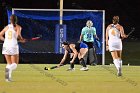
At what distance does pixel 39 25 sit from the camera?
81.4ft

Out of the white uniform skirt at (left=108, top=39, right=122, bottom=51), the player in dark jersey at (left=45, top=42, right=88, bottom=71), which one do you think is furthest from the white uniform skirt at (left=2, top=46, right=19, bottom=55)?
the player in dark jersey at (left=45, top=42, right=88, bottom=71)

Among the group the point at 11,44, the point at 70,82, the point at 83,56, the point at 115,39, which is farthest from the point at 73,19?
the point at 11,44

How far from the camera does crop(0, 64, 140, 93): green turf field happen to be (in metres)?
13.9

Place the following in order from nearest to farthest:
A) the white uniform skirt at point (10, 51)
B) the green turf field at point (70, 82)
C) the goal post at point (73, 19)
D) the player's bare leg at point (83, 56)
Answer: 1. the green turf field at point (70, 82)
2. the white uniform skirt at point (10, 51)
3. the player's bare leg at point (83, 56)
4. the goal post at point (73, 19)

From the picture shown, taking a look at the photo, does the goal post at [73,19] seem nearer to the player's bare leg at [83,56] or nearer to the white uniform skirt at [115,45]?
the player's bare leg at [83,56]

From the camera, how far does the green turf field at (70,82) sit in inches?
546

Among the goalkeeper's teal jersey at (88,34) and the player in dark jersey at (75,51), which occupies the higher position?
the goalkeeper's teal jersey at (88,34)

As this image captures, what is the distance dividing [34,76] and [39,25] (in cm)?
747

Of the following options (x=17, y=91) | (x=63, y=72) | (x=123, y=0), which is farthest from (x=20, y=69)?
(x=123, y=0)

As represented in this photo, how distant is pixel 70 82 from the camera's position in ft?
51.5

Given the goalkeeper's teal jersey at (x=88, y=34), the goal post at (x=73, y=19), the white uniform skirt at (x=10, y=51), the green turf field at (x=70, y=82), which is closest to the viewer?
the green turf field at (x=70, y=82)

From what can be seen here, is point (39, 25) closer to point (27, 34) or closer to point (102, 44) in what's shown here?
point (27, 34)

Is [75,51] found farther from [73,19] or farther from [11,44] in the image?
[73,19]

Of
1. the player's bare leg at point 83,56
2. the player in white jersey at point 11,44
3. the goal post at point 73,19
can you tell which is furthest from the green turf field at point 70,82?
the goal post at point 73,19
